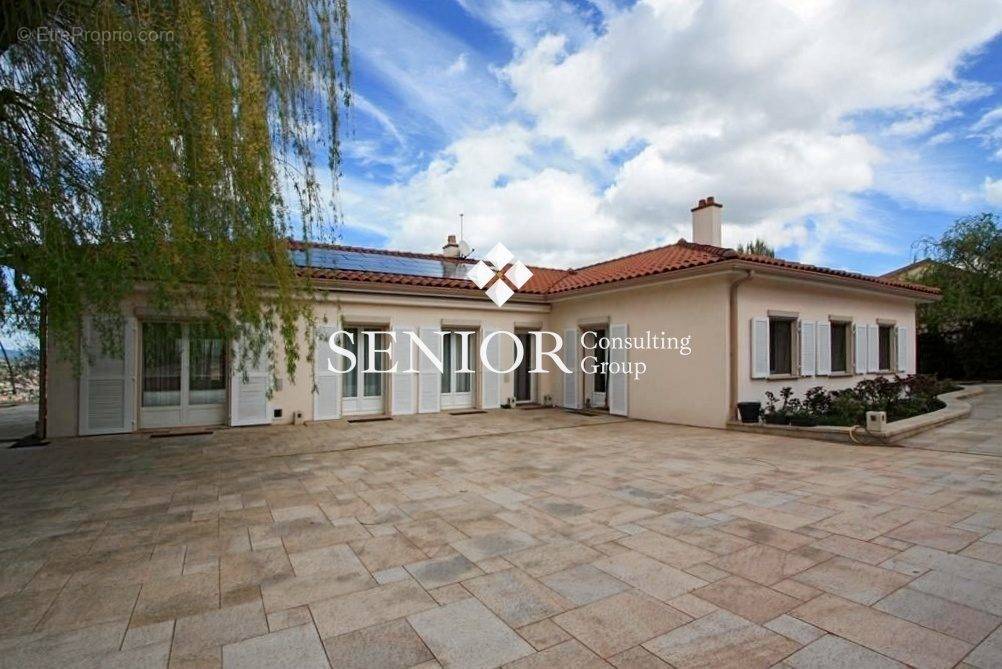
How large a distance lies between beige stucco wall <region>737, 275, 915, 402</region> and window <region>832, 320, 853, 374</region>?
10.0 inches

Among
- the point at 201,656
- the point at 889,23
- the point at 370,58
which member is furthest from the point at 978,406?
the point at 201,656

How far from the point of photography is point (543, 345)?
12289 mm

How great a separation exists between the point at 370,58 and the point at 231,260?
2.52 metres

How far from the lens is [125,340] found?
26.1 ft

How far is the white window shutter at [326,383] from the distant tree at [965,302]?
680 inches

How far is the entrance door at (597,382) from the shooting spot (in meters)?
11.2

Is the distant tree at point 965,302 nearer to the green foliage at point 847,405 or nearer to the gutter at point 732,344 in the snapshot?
the green foliage at point 847,405

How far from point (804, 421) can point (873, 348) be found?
461 centimetres

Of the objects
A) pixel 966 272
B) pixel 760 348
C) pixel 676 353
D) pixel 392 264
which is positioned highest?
pixel 966 272

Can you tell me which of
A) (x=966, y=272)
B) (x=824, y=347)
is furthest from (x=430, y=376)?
(x=966, y=272)

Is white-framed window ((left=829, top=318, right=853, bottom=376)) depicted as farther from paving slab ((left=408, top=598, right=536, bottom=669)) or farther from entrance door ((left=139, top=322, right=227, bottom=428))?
entrance door ((left=139, top=322, right=227, bottom=428))

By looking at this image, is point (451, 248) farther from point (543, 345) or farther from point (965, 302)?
point (965, 302)

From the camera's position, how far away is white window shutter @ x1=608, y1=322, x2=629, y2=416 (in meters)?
10.1

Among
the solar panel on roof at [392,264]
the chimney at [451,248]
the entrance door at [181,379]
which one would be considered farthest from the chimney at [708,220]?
the entrance door at [181,379]
